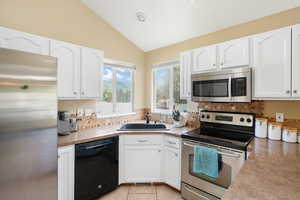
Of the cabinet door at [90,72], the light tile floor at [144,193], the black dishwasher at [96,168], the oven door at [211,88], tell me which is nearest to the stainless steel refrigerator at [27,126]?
the black dishwasher at [96,168]

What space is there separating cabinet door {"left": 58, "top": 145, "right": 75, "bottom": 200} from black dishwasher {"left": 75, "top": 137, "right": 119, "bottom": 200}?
0.06m

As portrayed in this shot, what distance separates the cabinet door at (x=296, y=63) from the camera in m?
1.59

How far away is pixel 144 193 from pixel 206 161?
42.3 inches

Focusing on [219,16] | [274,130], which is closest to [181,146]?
[274,130]

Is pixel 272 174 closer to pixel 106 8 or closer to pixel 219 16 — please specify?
pixel 219 16

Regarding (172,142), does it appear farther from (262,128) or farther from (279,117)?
(279,117)

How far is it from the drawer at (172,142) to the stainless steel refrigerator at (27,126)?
1.44m

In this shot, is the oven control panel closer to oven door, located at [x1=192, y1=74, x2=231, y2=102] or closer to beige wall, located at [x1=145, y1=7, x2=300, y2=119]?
beige wall, located at [x1=145, y1=7, x2=300, y2=119]

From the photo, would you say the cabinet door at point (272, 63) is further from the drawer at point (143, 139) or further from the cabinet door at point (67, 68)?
the cabinet door at point (67, 68)

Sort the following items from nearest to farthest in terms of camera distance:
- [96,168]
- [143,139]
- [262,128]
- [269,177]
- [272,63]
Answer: [269,177] < [272,63] < [262,128] < [96,168] < [143,139]

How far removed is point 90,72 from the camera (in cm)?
231

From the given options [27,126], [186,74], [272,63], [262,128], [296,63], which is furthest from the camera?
[186,74]

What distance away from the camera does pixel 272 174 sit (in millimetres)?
979

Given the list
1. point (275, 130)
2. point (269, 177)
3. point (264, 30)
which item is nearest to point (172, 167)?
point (275, 130)
